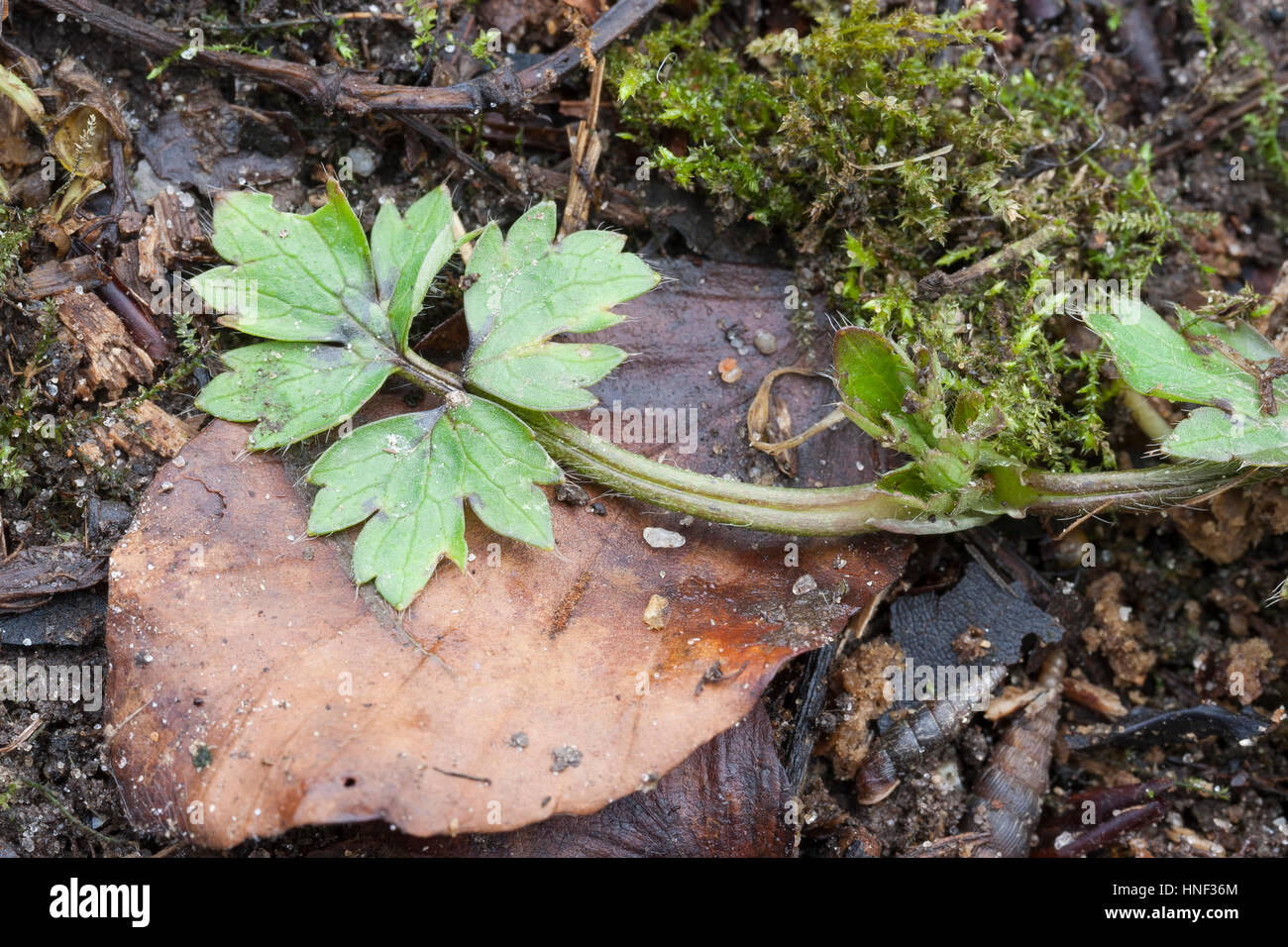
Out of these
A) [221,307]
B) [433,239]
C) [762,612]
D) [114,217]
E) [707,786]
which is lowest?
[707,786]

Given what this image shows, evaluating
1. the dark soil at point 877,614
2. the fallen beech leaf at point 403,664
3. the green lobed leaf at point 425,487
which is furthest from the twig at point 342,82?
the fallen beech leaf at point 403,664

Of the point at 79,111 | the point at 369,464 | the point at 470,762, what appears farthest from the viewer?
the point at 79,111

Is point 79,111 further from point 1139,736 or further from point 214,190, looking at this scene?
point 1139,736

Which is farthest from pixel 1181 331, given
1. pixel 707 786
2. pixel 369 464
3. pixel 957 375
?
pixel 369 464

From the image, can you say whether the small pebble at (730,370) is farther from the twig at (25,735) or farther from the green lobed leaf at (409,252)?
the twig at (25,735)

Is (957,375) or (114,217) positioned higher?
(114,217)

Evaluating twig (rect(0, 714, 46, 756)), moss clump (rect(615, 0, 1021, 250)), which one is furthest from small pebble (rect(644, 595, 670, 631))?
twig (rect(0, 714, 46, 756))
